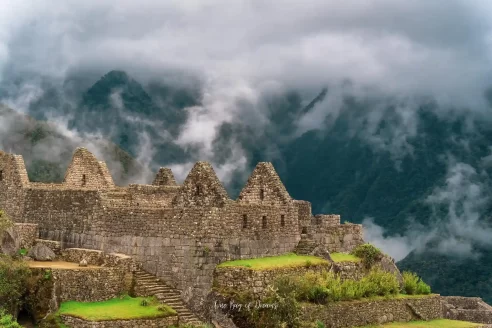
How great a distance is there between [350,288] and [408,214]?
84.0ft

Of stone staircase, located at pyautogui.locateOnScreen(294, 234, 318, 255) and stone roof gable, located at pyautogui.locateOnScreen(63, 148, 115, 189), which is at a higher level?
stone roof gable, located at pyautogui.locateOnScreen(63, 148, 115, 189)

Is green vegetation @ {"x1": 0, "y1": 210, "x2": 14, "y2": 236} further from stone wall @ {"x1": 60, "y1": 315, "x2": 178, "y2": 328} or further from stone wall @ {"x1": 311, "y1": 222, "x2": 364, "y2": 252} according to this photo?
stone wall @ {"x1": 311, "y1": 222, "x2": 364, "y2": 252}

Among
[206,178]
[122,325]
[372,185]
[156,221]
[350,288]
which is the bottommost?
[122,325]

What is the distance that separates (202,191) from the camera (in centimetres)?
2731

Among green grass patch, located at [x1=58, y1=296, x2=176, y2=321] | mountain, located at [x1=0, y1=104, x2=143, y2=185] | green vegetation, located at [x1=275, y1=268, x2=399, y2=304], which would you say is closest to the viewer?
green grass patch, located at [x1=58, y1=296, x2=176, y2=321]

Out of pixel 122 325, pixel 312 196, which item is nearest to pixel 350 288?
pixel 122 325

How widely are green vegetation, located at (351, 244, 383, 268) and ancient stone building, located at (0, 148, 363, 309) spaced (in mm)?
912

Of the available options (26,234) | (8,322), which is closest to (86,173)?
(26,234)

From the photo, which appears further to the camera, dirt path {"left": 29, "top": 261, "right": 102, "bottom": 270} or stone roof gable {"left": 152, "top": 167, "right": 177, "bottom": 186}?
stone roof gable {"left": 152, "top": 167, "right": 177, "bottom": 186}

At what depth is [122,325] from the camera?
76.0 ft

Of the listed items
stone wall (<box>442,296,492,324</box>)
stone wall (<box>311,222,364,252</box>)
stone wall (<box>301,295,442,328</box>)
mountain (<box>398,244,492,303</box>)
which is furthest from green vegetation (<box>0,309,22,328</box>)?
mountain (<box>398,244,492,303</box>)

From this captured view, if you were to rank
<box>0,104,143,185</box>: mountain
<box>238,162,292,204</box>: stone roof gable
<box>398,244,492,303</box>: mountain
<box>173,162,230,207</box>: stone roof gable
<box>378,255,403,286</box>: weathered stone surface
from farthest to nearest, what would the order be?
1. <box>0,104,143,185</box>: mountain
2. <box>398,244,492,303</box>: mountain
3. <box>378,255,403,286</box>: weathered stone surface
4. <box>238,162,292,204</box>: stone roof gable
5. <box>173,162,230,207</box>: stone roof gable

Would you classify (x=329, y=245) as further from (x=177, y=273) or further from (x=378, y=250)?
(x=177, y=273)

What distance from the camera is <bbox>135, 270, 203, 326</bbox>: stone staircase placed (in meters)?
25.6
